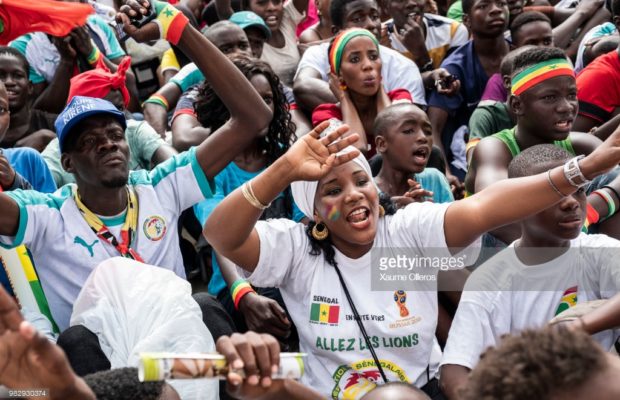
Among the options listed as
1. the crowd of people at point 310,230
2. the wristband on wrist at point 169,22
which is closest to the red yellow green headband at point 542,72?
the crowd of people at point 310,230

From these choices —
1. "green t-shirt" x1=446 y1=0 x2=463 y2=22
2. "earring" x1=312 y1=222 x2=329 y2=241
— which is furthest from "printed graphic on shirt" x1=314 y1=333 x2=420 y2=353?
"green t-shirt" x1=446 y1=0 x2=463 y2=22

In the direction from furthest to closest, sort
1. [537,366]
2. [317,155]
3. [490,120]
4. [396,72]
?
[396,72] < [490,120] < [317,155] < [537,366]

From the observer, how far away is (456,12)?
780 cm

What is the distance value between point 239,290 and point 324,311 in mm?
735

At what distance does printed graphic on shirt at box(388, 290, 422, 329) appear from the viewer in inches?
138

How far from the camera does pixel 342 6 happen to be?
6715mm

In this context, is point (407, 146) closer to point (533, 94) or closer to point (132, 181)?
point (533, 94)

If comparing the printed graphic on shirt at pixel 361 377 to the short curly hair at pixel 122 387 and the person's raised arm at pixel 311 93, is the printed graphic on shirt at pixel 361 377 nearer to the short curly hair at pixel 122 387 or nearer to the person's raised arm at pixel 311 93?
the short curly hair at pixel 122 387

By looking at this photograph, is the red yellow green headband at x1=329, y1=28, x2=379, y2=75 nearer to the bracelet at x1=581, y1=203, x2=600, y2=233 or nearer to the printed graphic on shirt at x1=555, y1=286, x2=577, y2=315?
the bracelet at x1=581, y1=203, x2=600, y2=233

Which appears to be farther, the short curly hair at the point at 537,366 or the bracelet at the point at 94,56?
the bracelet at the point at 94,56

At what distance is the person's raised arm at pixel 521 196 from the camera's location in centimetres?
313

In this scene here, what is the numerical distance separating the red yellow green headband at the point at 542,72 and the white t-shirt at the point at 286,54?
7.73 ft

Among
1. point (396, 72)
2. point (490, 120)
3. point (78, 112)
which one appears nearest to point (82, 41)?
point (78, 112)

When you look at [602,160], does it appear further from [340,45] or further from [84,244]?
[340,45]
